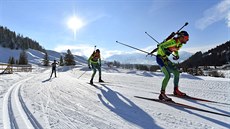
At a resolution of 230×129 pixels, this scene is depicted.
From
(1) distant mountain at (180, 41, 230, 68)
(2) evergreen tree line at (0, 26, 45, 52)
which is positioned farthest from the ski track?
(2) evergreen tree line at (0, 26, 45, 52)

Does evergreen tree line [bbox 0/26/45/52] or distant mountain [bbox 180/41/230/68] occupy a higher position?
evergreen tree line [bbox 0/26/45/52]

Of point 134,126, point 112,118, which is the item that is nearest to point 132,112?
point 112,118

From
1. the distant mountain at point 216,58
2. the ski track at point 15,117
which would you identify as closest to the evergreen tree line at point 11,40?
the distant mountain at point 216,58

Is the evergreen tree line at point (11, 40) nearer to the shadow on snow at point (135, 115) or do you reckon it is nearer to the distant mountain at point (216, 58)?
the distant mountain at point (216, 58)

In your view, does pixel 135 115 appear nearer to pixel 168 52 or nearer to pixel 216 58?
pixel 168 52

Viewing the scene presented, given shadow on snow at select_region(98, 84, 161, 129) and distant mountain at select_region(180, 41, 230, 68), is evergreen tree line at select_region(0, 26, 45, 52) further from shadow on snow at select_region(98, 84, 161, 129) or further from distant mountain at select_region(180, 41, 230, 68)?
shadow on snow at select_region(98, 84, 161, 129)

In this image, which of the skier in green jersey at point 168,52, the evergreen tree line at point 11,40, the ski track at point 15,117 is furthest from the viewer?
the evergreen tree line at point 11,40

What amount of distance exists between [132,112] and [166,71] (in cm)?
217

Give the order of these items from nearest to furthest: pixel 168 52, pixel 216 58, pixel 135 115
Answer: pixel 135 115
pixel 168 52
pixel 216 58

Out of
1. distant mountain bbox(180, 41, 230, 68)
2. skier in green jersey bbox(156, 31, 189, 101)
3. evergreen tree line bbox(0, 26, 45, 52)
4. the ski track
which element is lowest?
the ski track

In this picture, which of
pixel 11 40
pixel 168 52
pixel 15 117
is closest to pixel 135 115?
pixel 15 117

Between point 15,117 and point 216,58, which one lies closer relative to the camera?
point 15,117

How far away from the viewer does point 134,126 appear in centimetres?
333

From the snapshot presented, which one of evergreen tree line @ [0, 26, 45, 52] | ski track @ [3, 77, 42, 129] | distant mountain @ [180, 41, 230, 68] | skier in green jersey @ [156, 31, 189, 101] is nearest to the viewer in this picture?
ski track @ [3, 77, 42, 129]
